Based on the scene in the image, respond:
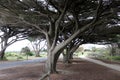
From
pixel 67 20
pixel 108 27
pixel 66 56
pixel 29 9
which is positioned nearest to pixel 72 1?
pixel 29 9

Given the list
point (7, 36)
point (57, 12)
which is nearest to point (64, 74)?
point (57, 12)

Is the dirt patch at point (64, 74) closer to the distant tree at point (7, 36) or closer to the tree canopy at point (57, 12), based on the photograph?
the tree canopy at point (57, 12)

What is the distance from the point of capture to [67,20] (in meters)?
20.7

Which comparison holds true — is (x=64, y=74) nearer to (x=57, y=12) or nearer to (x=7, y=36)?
(x=57, y=12)

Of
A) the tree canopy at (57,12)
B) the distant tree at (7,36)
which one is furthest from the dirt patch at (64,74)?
the distant tree at (7,36)

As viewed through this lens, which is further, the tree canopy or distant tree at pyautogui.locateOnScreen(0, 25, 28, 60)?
distant tree at pyautogui.locateOnScreen(0, 25, 28, 60)

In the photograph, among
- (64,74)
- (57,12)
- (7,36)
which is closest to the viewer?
(64,74)

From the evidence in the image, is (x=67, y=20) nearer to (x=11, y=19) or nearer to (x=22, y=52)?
(x=11, y=19)

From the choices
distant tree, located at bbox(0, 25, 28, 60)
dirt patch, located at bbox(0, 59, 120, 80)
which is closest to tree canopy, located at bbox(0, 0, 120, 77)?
dirt patch, located at bbox(0, 59, 120, 80)

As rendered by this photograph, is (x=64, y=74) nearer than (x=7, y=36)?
Yes

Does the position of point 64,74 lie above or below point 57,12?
below

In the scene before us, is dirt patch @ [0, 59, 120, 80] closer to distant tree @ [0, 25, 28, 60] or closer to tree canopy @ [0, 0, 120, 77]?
tree canopy @ [0, 0, 120, 77]

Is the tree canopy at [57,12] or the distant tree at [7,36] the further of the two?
the distant tree at [7,36]

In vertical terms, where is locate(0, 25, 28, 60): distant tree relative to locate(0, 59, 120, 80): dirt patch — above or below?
above
